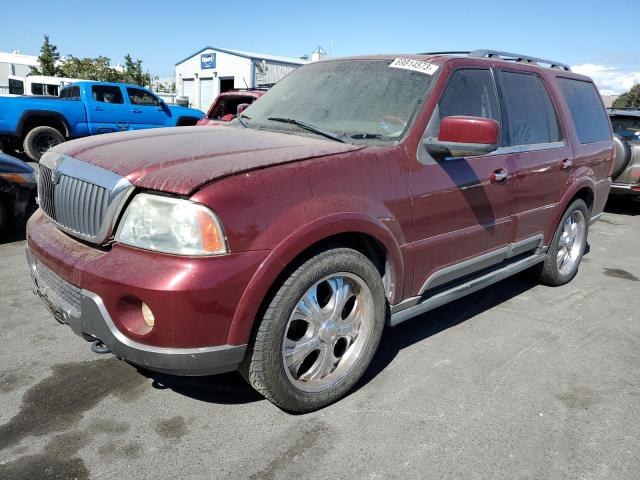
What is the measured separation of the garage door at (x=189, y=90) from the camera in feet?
127

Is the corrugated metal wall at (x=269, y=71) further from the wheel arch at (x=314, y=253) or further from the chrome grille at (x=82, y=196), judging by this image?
the wheel arch at (x=314, y=253)

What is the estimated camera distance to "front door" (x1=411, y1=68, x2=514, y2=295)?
3018mm

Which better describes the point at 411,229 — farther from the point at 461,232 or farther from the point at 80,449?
the point at 80,449

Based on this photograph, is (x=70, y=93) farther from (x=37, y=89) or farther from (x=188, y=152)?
(x=188, y=152)

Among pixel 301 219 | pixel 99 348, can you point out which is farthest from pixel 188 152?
pixel 99 348

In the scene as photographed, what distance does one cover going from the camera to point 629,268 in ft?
19.1

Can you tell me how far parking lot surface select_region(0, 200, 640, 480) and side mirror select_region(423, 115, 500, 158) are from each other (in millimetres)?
1367

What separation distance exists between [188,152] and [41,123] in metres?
11.0

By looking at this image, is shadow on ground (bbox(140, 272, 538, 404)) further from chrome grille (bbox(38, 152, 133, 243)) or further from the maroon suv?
chrome grille (bbox(38, 152, 133, 243))

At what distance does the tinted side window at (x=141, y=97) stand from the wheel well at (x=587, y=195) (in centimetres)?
1138

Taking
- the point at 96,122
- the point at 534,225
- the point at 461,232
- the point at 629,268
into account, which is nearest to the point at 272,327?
the point at 461,232

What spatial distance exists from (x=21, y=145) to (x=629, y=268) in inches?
477

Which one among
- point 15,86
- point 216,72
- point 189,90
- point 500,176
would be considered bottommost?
point 500,176

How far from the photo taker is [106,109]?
12.6 m
